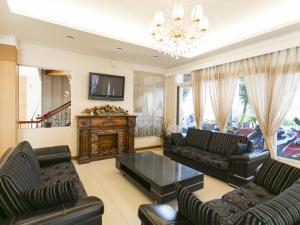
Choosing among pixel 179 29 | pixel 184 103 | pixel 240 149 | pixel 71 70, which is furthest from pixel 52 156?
pixel 184 103

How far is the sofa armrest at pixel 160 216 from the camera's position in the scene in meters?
1.25

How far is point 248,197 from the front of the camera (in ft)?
6.55

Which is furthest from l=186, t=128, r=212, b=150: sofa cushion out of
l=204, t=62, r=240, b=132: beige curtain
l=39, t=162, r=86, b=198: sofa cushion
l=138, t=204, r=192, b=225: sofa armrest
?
l=138, t=204, r=192, b=225: sofa armrest

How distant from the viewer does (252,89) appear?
12.2 feet

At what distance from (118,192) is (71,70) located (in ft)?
10.7

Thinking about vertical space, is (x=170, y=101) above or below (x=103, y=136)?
above

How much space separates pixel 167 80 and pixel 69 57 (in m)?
3.18

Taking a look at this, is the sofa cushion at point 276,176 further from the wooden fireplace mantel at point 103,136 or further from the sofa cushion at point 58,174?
the wooden fireplace mantel at point 103,136

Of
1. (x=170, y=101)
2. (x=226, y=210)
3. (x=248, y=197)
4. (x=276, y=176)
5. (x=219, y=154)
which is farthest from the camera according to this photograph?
(x=170, y=101)

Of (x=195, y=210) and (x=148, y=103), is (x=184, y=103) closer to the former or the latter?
(x=148, y=103)

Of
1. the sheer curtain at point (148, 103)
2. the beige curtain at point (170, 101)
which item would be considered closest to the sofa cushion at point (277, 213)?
the sheer curtain at point (148, 103)

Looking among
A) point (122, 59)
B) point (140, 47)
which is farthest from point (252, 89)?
point (122, 59)

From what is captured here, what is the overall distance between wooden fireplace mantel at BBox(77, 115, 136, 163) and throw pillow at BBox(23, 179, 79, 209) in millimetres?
3002

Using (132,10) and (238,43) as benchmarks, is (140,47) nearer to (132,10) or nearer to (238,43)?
(132,10)
